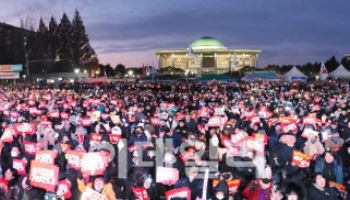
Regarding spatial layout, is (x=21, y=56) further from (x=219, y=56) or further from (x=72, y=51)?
(x=219, y=56)

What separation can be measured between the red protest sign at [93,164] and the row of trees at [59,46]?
71738mm

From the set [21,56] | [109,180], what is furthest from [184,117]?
[21,56]

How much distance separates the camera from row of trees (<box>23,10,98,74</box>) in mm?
79531

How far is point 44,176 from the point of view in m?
7.77

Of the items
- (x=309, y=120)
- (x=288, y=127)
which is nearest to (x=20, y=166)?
(x=288, y=127)

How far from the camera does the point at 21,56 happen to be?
263 feet

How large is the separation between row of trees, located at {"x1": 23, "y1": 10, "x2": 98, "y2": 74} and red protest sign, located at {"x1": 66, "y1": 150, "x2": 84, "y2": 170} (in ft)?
232

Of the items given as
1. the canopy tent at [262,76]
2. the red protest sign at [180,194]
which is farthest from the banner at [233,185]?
the canopy tent at [262,76]

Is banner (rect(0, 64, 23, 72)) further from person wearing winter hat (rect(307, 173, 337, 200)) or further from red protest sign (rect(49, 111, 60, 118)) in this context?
person wearing winter hat (rect(307, 173, 337, 200))

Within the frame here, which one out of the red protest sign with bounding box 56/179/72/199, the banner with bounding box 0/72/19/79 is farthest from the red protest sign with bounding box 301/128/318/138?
the banner with bounding box 0/72/19/79

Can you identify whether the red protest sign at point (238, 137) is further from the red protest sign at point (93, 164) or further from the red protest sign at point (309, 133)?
the red protest sign at point (93, 164)

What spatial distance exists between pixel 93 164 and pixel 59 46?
257ft

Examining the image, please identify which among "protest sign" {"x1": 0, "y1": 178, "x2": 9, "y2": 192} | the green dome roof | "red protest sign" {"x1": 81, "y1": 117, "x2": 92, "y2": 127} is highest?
the green dome roof

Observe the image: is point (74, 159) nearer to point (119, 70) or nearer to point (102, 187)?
point (102, 187)
